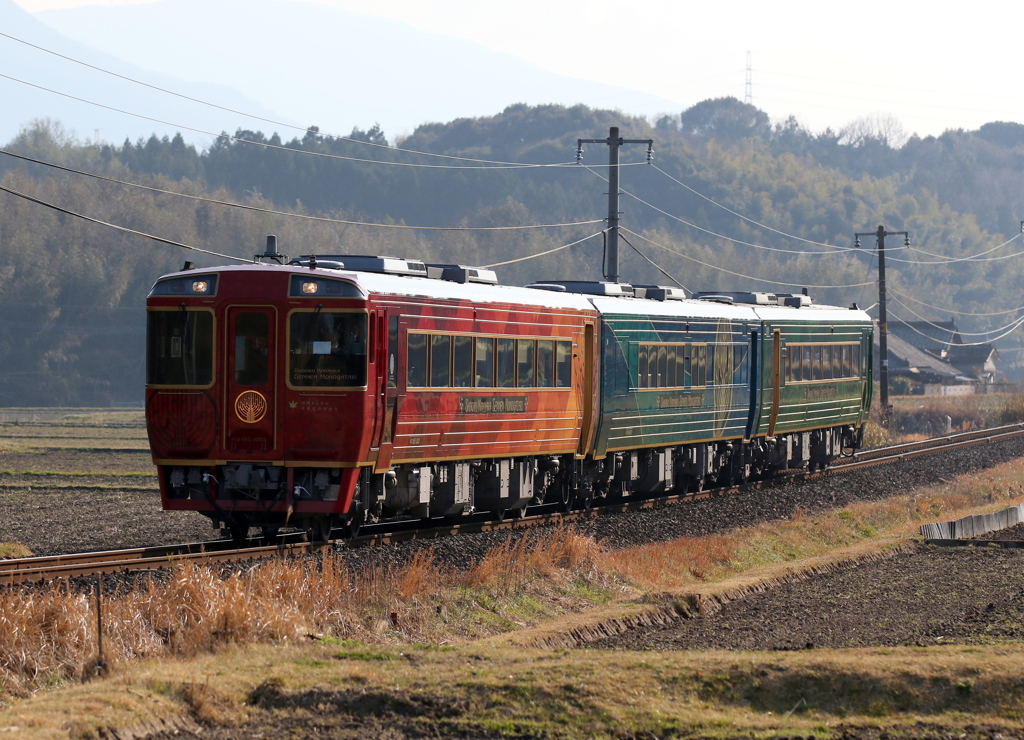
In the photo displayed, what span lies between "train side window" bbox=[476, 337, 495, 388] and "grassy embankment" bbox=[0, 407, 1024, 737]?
544cm

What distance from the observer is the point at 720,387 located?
27.3 metres

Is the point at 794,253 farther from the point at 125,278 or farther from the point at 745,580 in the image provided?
the point at 745,580

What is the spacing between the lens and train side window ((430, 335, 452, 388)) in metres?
18.1

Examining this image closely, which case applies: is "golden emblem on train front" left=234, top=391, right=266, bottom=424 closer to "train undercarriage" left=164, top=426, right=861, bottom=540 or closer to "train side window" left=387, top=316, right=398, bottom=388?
"train undercarriage" left=164, top=426, right=861, bottom=540

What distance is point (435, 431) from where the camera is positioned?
18328 millimetres

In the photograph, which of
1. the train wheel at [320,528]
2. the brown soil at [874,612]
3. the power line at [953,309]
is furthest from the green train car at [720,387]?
the power line at [953,309]

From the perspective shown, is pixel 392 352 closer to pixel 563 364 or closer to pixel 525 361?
pixel 525 361

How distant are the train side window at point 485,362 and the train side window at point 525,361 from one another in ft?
2.33

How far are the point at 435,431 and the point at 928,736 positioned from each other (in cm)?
1042

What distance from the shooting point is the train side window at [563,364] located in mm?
21469

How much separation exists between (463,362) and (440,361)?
0.63m

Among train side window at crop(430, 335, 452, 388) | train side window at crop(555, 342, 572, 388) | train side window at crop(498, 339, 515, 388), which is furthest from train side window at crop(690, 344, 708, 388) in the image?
train side window at crop(430, 335, 452, 388)

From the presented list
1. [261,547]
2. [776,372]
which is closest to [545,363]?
[261,547]

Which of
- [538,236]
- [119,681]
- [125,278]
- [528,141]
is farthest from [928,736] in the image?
[528,141]
